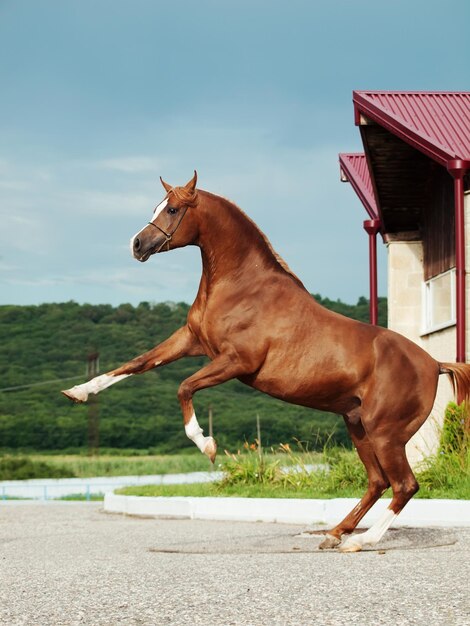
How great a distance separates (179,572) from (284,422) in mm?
48219

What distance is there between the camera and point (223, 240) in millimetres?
7152

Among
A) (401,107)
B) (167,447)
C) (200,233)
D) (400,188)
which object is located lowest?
(167,447)

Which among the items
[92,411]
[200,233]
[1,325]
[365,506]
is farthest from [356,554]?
[1,325]

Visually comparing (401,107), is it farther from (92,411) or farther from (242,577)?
(92,411)

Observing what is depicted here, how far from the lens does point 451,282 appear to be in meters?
16.0

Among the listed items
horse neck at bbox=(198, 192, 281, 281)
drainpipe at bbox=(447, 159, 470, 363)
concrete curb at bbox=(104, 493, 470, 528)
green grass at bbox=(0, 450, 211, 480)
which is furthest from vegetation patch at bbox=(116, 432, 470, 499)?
green grass at bbox=(0, 450, 211, 480)

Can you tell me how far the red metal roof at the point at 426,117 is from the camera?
13.7 meters

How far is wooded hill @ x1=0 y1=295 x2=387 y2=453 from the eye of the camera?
5403cm

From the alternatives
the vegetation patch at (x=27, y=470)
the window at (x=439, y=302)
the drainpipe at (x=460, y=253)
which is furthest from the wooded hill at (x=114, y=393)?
the drainpipe at (x=460, y=253)

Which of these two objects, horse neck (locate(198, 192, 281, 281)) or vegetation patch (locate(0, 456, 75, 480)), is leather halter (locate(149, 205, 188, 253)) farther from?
vegetation patch (locate(0, 456, 75, 480))

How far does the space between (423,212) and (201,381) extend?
461 inches

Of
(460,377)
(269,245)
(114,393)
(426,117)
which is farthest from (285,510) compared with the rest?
(114,393)

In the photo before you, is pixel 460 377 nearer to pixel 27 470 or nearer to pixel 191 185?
pixel 191 185

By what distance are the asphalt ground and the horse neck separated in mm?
2234
